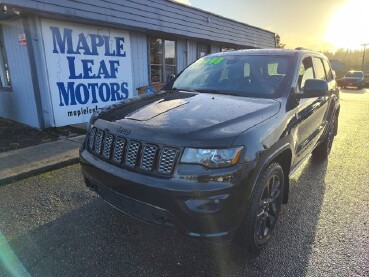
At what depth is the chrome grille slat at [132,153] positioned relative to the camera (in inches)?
94.9

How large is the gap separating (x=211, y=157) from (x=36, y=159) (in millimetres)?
3895

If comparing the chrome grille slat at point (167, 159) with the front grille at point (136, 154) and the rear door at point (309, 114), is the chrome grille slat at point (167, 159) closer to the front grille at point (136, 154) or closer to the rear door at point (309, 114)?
the front grille at point (136, 154)

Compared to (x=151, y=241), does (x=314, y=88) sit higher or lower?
higher

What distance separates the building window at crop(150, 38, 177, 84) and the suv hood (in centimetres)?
710

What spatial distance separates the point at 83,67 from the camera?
759 centimetres

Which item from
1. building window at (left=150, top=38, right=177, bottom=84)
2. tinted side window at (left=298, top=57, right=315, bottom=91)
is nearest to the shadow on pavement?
tinted side window at (left=298, top=57, right=315, bottom=91)

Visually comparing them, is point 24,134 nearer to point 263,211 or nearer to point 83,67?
point 83,67

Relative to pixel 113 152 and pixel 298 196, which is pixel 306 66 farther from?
pixel 113 152

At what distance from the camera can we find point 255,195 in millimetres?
2404

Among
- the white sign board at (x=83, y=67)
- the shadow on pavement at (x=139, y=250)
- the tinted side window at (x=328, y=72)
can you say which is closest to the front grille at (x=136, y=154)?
the shadow on pavement at (x=139, y=250)

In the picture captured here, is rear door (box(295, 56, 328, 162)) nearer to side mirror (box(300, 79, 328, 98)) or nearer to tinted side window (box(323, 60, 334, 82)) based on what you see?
side mirror (box(300, 79, 328, 98))

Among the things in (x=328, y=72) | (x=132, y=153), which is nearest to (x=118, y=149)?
(x=132, y=153)

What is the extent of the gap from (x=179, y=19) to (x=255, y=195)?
923 cm

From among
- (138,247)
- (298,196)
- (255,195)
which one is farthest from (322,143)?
(138,247)
